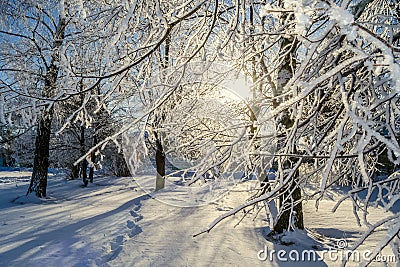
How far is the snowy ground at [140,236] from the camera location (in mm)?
4488

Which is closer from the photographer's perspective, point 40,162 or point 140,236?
point 140,236

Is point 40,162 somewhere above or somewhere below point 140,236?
above

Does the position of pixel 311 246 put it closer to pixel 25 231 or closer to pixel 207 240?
pixel 207 240

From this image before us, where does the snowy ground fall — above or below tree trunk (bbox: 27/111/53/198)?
below

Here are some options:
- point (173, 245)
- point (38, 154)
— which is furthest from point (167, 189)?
point (173, 245)

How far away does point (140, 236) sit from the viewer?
5812 millimetres

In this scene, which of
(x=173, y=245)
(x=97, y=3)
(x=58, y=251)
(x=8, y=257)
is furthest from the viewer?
(x=173, y=245)

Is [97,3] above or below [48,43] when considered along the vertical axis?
below

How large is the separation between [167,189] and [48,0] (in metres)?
8.16

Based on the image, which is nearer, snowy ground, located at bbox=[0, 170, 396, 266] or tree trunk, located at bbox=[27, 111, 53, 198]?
snowy ground, located at bbox=[0, 170, 396, 266]

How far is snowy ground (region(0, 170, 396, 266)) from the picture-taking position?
449 centimetres

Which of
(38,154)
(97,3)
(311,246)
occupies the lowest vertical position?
(311,246)

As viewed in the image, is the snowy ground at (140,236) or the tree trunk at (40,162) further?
the tree trunk at (40,162)

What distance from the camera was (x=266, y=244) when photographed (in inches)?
216
